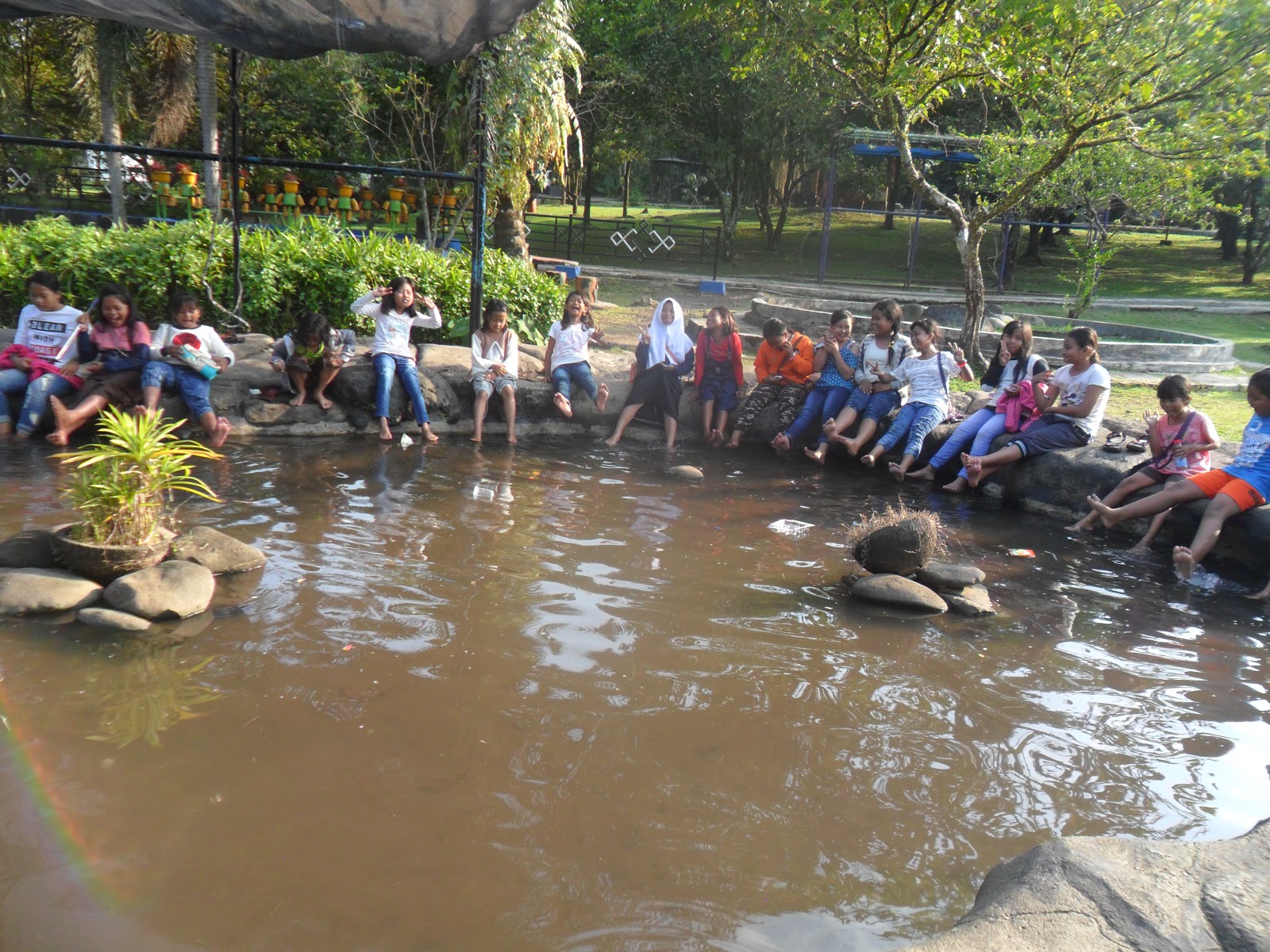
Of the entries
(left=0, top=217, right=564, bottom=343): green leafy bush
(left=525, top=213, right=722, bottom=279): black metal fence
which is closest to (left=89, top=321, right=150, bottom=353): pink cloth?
(left=0, top=217, right=564, bottom=343): green leafy bush

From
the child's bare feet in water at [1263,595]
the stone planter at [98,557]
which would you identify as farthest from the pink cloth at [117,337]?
the child's bare feet in water at [1263,595]

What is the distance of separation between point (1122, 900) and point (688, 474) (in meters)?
5.85

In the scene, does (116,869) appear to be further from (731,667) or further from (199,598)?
(731,667)

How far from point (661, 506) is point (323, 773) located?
4.08m

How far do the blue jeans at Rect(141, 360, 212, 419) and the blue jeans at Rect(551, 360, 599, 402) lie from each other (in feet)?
10.5

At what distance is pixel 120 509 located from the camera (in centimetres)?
517

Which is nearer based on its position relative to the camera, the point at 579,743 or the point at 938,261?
the point at 579,743

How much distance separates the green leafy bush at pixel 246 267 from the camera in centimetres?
1001

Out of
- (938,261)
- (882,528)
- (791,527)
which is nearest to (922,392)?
(791,527)

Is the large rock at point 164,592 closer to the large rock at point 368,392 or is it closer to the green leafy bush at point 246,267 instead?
the large rock at point 368,392

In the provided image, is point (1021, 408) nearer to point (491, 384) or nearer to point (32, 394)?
point (491, 384)

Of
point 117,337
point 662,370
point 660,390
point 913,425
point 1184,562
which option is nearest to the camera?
point 1184,562

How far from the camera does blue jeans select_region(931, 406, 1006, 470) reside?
850 cm

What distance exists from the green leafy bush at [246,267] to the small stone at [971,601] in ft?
23.1
